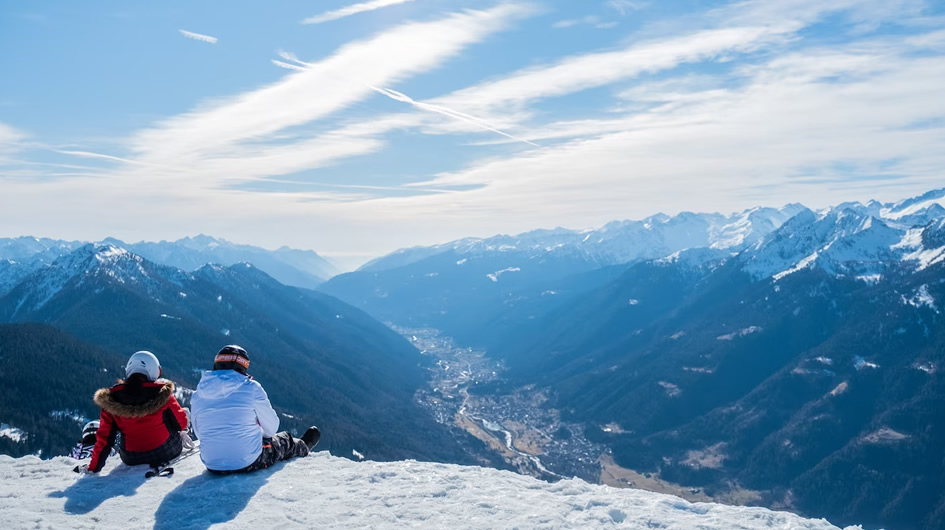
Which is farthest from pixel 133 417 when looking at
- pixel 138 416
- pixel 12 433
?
pixel 12 433

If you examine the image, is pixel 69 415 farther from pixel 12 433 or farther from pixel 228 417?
pixel 228 417

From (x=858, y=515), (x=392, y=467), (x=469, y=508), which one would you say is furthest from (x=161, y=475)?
(x=858, y=515)

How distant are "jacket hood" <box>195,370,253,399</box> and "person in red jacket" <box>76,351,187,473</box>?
2138 millimetres

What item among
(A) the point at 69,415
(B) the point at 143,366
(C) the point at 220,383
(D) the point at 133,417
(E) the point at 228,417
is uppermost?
(B) the point at 143,366

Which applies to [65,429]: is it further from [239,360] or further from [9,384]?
[239,360]

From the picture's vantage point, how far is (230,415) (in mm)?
17109

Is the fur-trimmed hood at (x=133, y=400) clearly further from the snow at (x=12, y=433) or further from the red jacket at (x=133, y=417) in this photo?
the snow at (x=12, y=433)

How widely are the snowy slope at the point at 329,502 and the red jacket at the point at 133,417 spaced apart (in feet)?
2.44

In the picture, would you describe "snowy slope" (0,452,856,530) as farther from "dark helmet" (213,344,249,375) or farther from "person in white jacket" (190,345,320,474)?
"dark helmet" (213,344,249,375)

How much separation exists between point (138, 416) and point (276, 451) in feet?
14.3

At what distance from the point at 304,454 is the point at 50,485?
7.66 metres

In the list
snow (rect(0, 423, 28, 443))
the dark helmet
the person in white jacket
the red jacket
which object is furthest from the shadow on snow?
snow (rect(0, 423, 28, 443))

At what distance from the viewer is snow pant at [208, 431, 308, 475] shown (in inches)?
723

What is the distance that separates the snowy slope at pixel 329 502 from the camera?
15016 millimetres
